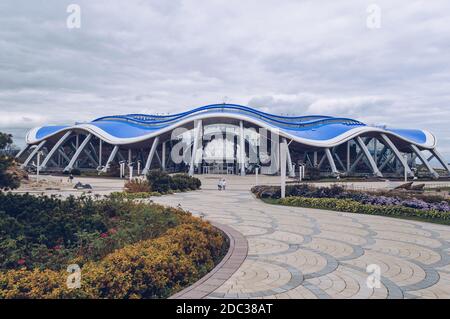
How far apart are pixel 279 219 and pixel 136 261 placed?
8870 mm

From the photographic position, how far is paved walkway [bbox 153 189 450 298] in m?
5.95

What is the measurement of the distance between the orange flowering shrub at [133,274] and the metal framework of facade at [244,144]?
42.4m

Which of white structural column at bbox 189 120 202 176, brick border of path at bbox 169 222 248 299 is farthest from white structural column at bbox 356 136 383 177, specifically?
brick border of path at bbox 169 222 248 299

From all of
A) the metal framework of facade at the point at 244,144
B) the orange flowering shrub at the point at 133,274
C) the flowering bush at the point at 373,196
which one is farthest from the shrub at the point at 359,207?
the metal framework of facade at the point at 244,144

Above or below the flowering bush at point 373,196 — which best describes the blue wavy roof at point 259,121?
above

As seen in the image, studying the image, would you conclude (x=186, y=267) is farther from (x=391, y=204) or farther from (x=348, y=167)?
(x=348, y=167)

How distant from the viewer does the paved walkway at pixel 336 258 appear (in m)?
5.95

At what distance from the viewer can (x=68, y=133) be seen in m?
59.4

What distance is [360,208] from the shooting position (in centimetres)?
1641

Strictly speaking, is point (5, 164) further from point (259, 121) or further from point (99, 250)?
point (259, 121)

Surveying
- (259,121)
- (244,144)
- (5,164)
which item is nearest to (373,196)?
(5,164)

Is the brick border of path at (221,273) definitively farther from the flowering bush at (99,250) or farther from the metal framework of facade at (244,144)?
the metal framework of facade at (244,144)
